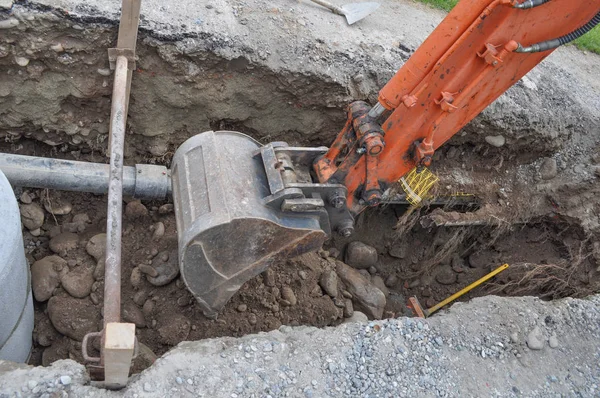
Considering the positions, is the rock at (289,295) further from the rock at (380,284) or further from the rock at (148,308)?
the rock at (380,284)

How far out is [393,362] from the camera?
12.4 ft

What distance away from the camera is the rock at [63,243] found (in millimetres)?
4785

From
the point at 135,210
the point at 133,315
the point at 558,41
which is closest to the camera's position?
the point at 558,41

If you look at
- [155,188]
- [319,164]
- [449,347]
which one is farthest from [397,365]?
[155,188]

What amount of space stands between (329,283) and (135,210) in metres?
1.88

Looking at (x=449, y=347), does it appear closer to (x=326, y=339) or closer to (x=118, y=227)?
(x=326, y=339)

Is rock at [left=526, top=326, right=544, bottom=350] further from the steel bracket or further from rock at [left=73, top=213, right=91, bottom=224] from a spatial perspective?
rock at [left=73, top=213, right=91, bottom=224]

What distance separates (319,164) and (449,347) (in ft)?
5.23

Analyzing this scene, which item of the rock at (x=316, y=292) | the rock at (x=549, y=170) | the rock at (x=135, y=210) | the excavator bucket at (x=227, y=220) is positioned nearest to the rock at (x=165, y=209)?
the rock at (x=135, y=210)

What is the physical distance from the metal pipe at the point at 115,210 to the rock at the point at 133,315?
3.16 feet

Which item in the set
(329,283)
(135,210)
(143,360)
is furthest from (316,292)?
(135,210)

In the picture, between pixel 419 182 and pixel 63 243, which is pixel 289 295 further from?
pixel 63 243

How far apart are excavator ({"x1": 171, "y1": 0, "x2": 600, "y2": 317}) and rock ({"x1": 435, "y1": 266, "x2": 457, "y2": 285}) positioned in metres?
2.48

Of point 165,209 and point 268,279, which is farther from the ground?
point 268,279
